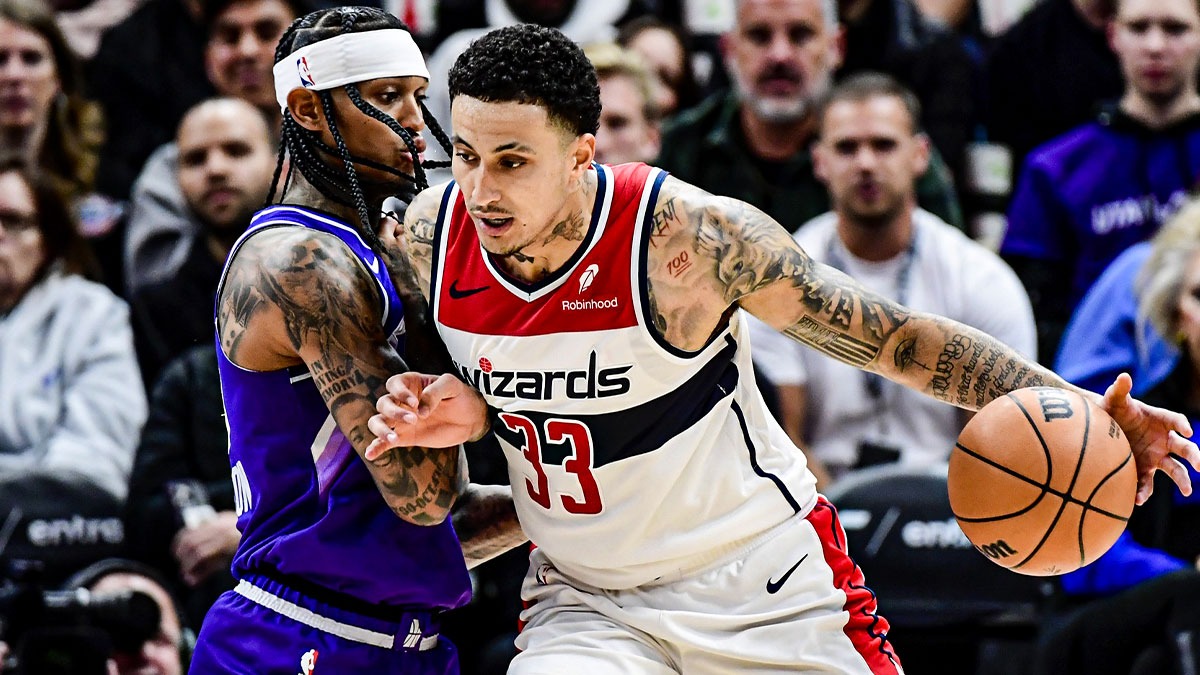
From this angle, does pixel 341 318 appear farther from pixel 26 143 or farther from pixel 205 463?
pixel 26 143

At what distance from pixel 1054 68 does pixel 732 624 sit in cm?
577

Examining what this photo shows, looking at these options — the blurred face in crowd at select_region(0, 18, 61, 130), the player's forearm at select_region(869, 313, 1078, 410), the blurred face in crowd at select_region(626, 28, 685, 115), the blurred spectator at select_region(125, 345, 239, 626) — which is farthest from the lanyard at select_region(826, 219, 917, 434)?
the blurred face in crowd at select_region(0, 18, 61, 130)

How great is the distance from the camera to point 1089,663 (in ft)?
19.8

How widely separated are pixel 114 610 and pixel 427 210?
103 inches

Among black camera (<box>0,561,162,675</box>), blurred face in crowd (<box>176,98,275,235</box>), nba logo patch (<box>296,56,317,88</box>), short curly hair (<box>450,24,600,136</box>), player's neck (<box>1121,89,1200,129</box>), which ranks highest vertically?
short curly hair (<box>450,24,600,136</box>)

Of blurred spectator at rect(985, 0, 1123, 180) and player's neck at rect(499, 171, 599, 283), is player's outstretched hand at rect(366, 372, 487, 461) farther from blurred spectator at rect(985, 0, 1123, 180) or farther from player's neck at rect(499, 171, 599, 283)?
blurred spectator at rect(985, 0, 1123, 180)

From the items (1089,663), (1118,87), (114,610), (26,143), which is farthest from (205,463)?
(1118,87)

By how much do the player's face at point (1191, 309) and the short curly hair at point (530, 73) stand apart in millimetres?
3589

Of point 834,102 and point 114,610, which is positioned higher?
point 834,102

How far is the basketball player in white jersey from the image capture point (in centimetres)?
386

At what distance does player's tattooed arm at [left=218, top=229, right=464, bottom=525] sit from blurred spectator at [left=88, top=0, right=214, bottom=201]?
5103 millimetres

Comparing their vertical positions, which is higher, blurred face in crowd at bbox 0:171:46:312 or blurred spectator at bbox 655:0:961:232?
blurred spectator at bbox 655:0:961:232

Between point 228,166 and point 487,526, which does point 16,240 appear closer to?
point 228,166

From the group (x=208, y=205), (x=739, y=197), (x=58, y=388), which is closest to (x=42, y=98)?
(x=208, y=205)
